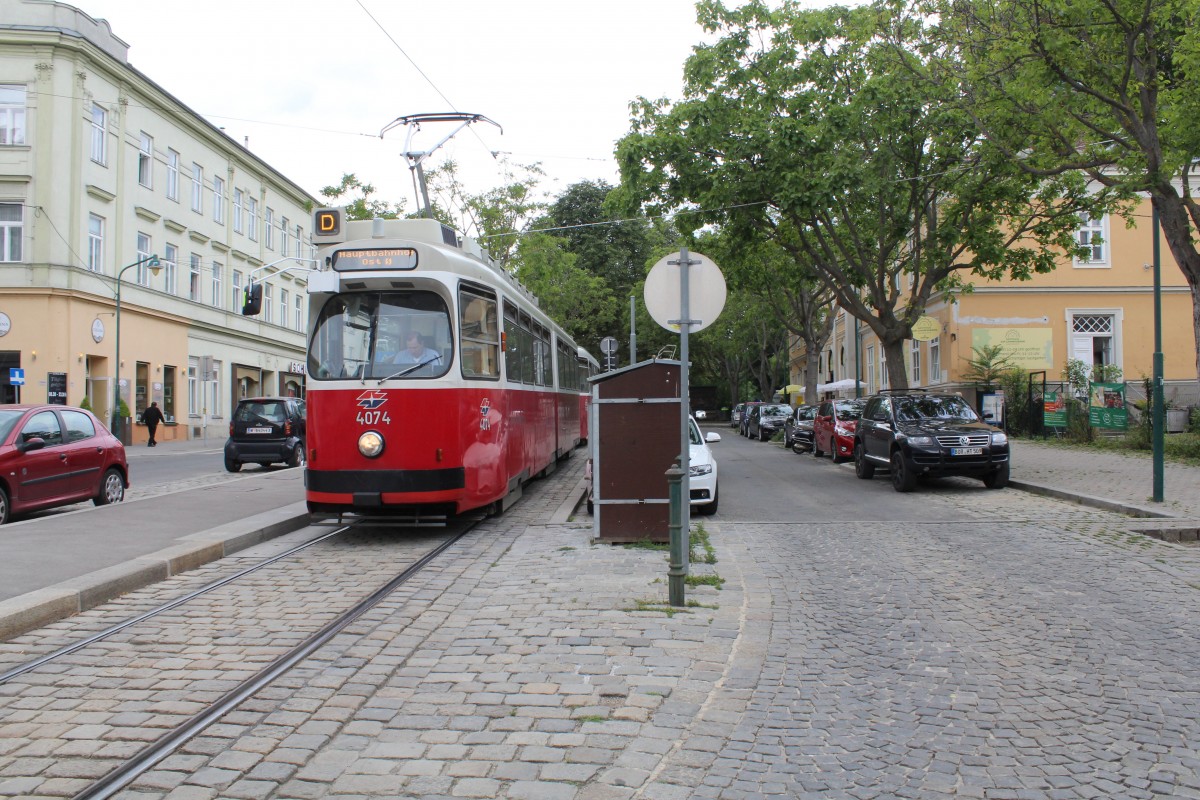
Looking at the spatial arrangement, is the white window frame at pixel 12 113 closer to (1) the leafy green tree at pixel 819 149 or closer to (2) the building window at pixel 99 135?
(2) the building window at pixel 99 135

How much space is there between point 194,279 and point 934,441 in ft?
115

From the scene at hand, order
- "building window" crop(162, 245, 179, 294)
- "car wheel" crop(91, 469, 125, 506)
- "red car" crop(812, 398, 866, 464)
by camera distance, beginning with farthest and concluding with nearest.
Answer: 1. "building window" crop(162, 245, 179, 294)
2. "red car" crop(812, 398, 866, 464)
3. "car wheel" crop(91, 469, 125, 506)

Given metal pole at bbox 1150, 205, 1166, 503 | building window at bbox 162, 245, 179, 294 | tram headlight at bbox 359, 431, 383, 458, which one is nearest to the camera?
tram headlight at bbox 359, 431, 383, 458

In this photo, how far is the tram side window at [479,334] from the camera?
9.96 m

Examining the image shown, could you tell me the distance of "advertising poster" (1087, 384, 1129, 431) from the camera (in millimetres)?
25328

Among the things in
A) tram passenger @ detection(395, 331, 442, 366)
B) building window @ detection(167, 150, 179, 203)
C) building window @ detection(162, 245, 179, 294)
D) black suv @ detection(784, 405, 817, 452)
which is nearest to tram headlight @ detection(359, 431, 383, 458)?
tram passenger @ detection(395, 331, 442, 366)

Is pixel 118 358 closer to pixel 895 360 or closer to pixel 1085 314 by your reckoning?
pixel 895 360

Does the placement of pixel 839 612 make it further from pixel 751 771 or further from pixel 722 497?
pixel 722 497

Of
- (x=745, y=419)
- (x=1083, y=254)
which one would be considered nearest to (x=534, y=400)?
(x=1083, y=254)

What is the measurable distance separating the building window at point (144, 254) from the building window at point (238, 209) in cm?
827

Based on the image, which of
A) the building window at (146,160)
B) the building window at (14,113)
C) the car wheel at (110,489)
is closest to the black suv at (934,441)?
the car wheel at (110,489)

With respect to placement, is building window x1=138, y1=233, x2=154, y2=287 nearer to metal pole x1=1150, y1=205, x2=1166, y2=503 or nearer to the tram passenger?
the tram passenger

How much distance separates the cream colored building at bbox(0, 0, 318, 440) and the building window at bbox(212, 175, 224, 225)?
90mm

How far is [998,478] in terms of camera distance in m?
15.3
